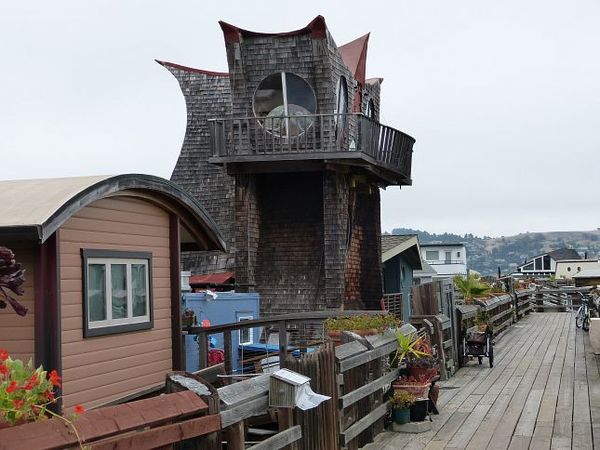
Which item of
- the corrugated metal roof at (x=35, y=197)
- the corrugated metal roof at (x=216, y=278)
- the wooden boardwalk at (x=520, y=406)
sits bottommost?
the wooden boardwalk at (x=520, y=406)

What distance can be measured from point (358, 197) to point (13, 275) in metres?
24.4

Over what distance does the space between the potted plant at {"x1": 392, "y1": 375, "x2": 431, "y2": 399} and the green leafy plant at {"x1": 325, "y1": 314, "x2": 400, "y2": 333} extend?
673 mm

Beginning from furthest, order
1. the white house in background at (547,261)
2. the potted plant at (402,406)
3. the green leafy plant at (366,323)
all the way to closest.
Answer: the white house in background at (547,261) → the green leafy plant at (366,323) → the potted plant at (402,406)

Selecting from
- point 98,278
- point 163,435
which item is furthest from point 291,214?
point 163,435

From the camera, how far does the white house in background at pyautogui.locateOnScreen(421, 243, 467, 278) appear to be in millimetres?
78438

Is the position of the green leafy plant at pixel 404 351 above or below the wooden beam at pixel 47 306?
below

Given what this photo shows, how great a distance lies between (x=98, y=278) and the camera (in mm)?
8219

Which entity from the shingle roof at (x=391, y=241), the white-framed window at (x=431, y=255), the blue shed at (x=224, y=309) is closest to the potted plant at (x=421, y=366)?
the blue shed at (x=224, y=309)

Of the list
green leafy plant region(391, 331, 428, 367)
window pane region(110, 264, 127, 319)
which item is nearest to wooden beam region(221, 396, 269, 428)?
window pane region(110, 264, 127, 319)

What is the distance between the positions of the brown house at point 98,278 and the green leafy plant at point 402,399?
8.32 ft

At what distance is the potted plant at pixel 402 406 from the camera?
895 cm

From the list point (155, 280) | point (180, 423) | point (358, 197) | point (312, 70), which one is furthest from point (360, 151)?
point (180, 423)

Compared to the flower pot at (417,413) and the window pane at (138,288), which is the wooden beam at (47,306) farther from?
the flower pot at (417,413)

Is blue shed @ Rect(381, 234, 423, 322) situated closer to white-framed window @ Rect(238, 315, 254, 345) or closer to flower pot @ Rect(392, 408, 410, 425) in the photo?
white-framed window @ Rect(238, 315, 254, 345)
